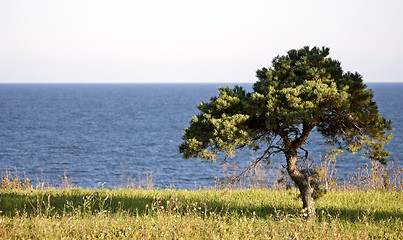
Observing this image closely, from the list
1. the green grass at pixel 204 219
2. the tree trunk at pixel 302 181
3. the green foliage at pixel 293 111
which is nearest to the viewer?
the green grass at pixel 204 219

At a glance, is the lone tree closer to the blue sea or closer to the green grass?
the green grass

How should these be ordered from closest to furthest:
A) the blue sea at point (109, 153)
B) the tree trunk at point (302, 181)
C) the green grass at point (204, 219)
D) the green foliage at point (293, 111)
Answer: the green grass at point (204, 219), the green foliage at point (293, 111), the tree trunk at point (302, 181), the blue sea at point (109, 153)

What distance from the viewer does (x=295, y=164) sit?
304 inches

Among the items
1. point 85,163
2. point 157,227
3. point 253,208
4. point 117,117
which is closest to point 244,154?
point 85,163

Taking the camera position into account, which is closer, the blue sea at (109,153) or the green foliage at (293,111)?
the green foliage at (293,111)

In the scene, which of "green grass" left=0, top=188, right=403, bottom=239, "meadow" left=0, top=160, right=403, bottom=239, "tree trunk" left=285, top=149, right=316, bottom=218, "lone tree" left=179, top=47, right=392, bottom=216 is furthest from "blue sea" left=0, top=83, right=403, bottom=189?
"lone tree" left=179, top=47, right=392, bottom=216

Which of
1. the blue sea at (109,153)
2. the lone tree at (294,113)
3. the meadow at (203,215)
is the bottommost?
the blue sea at (109,153)

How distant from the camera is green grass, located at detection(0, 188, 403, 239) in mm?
6039

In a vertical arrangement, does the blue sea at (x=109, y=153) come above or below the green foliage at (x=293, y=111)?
below

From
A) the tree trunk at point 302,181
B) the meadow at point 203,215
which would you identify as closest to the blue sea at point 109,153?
the meadow at point 203,215

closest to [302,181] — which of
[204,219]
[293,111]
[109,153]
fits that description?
[293,111]

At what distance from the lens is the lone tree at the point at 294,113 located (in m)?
6.79

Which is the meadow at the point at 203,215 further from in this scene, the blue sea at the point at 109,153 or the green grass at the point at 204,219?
the blue sea at the point at 109,153

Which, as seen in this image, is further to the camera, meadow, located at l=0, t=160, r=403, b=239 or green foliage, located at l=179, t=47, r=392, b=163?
green foliage, located at l=179, t=47, r=392, b=163
